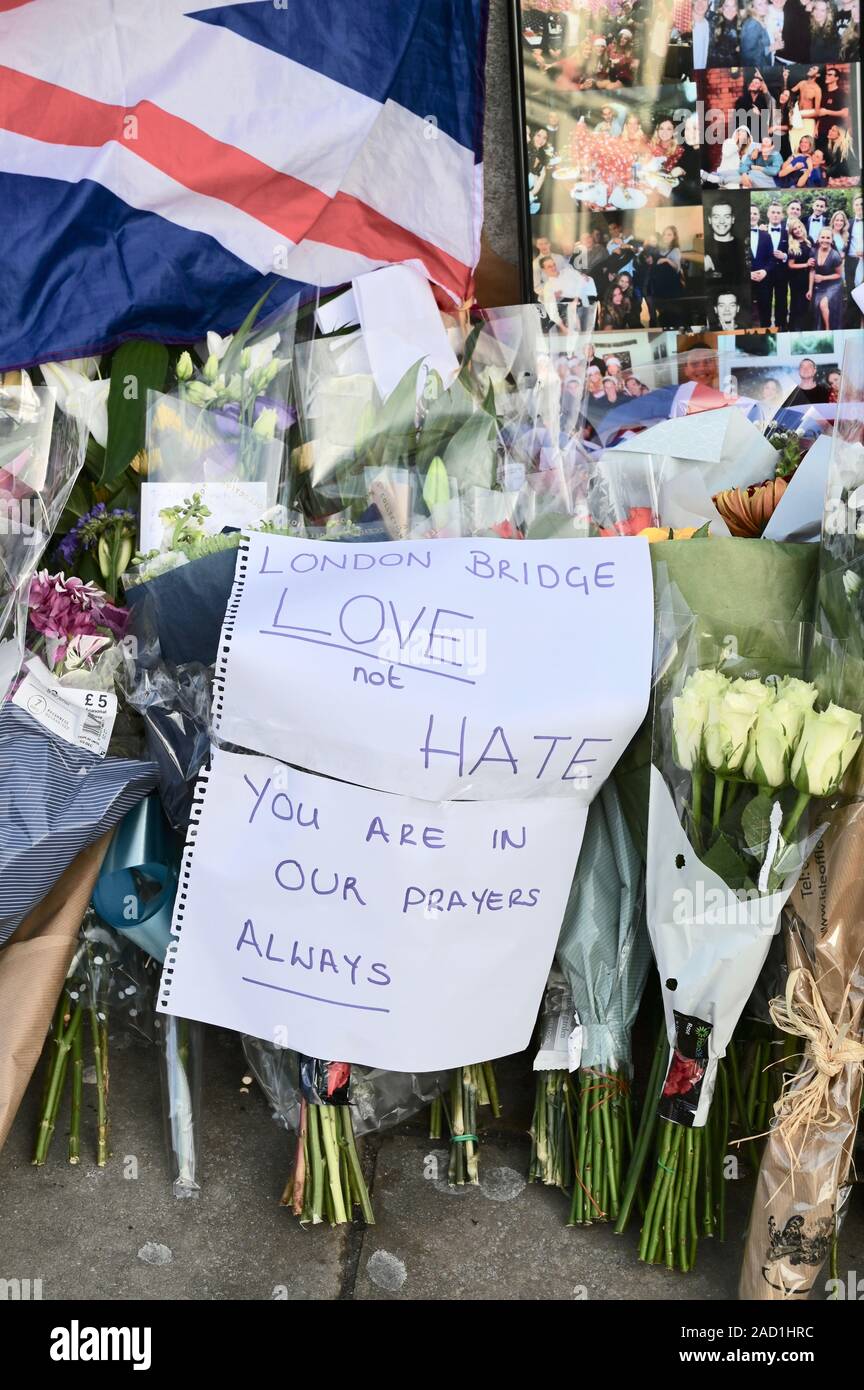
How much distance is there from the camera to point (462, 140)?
3.11m

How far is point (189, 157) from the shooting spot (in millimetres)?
2703

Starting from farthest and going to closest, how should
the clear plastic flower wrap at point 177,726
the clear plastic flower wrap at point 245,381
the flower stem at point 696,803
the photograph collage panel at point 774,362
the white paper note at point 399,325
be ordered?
the photograph collage panel at point 774,362 < the white paper note at point 399,325 < the clear plastic flower wrap at point 245,381 < the clear plastic flower wrap at point 177,726 < the flower stem at point 696,803

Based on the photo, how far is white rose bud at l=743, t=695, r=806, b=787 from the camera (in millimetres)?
1734

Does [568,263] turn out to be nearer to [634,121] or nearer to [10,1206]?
[634,121]

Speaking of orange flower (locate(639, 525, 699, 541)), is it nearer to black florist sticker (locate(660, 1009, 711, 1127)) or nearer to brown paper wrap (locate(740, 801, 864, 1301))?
brown paper wrap (locate(740, 801, 864, 1301))

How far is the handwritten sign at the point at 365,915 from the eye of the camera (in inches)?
76.0

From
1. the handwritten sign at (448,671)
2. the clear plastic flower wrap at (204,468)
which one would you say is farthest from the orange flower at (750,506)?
the clear plastic flower wrap at (204,468)

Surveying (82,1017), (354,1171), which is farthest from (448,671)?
(82,1017)

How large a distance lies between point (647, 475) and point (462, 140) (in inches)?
46.2

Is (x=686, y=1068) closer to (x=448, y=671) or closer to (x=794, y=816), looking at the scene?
(x=794, y=816)

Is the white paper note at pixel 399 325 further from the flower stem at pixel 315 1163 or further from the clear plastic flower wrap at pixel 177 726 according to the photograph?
the flower stem at pixel 315 1163

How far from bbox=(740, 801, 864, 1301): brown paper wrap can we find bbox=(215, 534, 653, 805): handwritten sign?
14.0 inches

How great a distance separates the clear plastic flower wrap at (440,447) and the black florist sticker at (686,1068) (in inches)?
32.0

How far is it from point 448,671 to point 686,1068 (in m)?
0.66
